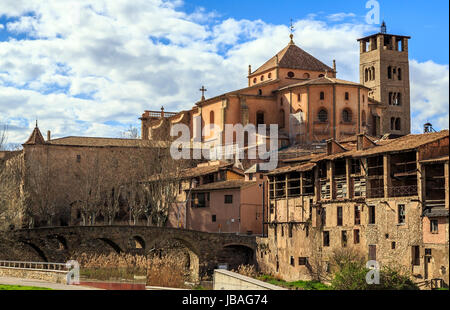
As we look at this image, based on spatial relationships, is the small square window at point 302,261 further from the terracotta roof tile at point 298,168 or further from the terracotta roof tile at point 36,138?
the terracotta roof tile at point 36,138

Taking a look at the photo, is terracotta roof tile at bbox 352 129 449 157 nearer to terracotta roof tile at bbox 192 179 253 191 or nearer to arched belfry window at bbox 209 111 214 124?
terracotta roof tile at bbox 192 179 253 191

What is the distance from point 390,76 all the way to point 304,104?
83.9ft

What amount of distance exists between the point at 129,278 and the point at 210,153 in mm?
40295

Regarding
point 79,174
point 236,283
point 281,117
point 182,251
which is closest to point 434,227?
point 236,283

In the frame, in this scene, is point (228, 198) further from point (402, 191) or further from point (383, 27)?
point (383, 27)

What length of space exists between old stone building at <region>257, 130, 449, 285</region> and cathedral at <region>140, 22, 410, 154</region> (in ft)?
44.1

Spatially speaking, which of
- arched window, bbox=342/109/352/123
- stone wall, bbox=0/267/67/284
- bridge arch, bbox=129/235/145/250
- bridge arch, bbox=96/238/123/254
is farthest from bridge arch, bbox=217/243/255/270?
stone wall, bbox=0/267/67/284

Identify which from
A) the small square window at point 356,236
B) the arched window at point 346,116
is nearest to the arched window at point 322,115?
the arched window at point 346,116

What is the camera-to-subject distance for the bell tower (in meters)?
89.8

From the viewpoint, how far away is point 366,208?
44125 millimetres

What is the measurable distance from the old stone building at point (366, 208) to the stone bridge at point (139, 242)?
2.78 metres

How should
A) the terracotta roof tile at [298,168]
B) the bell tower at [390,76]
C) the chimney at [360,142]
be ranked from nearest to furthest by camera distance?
the chimney at [360,142], the terracotta roof tile at [298,168], the bell tower at [390,76]

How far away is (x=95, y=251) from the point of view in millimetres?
55156

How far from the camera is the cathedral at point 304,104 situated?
69000mm
